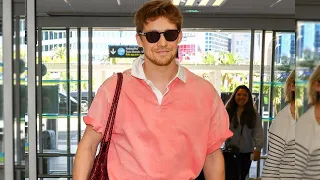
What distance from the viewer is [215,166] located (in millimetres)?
1656

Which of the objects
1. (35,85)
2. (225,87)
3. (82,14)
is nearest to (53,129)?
(35,85)

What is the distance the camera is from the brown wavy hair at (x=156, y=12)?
151 centimetres

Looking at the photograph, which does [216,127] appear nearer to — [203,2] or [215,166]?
[215,166]

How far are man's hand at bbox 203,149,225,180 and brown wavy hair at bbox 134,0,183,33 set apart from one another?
54 cm

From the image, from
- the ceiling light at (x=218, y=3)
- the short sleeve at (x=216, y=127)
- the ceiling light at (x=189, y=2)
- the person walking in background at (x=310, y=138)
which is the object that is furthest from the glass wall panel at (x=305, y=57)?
the short sleeve at (x=216, y=127)

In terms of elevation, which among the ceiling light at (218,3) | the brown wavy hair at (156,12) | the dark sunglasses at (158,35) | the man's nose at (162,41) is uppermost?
the ceiling light at (218,3)

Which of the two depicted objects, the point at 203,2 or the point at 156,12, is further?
the point at 203,2

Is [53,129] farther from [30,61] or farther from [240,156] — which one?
[240,156]

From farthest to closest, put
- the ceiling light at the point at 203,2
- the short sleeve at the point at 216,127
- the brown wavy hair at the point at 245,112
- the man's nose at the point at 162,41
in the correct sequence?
the brown wavy hair at the point at 245,112
the ceiling light at the point at 203,2
the short sleeve at the point at 216,127
the man's nose at the point at 162,41

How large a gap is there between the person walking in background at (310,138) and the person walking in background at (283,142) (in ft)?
0.30

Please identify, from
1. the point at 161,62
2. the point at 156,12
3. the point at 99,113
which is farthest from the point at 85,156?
the point at 156,12

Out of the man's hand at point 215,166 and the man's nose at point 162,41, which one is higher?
the man's nose at point 162,41

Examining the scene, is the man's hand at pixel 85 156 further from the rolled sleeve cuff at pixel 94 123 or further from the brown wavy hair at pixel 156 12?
the brown wavy hair at pixel 156 12

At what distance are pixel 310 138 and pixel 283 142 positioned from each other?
31 cm
